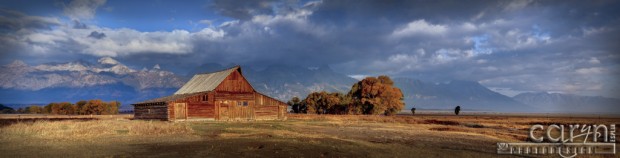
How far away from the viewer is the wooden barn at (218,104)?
181 ft

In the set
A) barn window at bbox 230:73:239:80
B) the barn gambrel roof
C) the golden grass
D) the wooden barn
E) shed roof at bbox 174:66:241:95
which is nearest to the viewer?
the golden grass

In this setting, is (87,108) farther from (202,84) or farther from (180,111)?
(180,111)

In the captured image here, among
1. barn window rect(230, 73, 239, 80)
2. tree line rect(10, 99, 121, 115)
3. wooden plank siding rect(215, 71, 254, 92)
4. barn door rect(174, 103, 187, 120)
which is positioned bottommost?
tree line rect(10, 99, 121, 115)

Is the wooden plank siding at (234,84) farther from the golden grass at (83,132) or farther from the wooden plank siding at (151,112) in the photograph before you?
the golden grass at (83,132)

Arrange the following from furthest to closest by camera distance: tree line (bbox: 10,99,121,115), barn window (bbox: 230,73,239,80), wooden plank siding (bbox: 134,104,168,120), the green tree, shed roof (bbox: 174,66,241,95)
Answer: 1. tree line (bbox: 10,99,121,115)
2. the green tree
3. barn window (bbox: 230,73,239,80)
4. shed roof (bbox: 174,66,241,95)
5. wooden plank siding (bbox: 134,104,168,120)

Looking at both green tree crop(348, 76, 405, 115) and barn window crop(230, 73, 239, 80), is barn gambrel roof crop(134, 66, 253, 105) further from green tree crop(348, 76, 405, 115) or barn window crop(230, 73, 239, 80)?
green tree crop(348, 76, 405, 115)

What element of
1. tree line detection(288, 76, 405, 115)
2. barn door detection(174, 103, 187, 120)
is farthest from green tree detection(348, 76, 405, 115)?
barn door detection(174, 103, 187, 120)

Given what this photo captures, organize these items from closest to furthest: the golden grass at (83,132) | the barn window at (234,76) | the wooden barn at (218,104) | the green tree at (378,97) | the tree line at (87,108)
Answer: the golden grass at (83,132), the wooden barn at (218,104), the barn window at (234,76), the green tree at (378,97), the tree line at (87,108)

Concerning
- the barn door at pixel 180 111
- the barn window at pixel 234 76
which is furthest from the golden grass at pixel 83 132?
the barn window at pixel 234 76

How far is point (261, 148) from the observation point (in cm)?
2353

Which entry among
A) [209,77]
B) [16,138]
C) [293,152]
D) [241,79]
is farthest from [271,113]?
[293,152]

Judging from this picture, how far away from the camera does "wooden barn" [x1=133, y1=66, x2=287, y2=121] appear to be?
2178 inches

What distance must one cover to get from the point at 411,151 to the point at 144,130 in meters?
20.8

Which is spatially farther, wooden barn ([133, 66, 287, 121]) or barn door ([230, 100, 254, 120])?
barn door ([230, 100, 254, 120])
